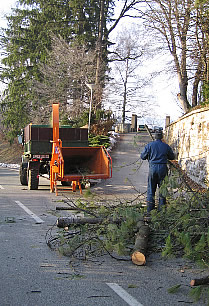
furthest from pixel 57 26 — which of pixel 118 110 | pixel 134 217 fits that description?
pixel 134 217

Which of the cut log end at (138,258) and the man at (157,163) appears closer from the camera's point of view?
the cut log end at (138,258)

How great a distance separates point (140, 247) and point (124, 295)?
1.26 metres

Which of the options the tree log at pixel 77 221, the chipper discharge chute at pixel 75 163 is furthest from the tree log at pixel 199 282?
the chipper discharge chute at pixel 75 163

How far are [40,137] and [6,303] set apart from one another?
10938 mm

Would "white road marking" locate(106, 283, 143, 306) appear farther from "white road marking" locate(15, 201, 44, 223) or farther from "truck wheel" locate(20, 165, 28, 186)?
"truck wheel" locate(20, 165, 28, 186)

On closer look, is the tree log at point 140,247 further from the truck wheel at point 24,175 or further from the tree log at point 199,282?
the truck wheel at point 24,175

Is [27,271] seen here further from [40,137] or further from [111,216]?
[40,137]

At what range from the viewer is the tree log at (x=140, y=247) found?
5602 mm

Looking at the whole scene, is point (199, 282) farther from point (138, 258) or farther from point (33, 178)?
point (33, 178)

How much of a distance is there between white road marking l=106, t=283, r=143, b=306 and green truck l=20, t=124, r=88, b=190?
9.95 meters

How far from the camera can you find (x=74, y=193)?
44.7 feet

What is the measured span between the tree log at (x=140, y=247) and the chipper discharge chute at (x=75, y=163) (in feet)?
21.3

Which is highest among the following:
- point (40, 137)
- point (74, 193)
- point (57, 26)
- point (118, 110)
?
point (57, 26)

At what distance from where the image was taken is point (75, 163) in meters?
14.4
